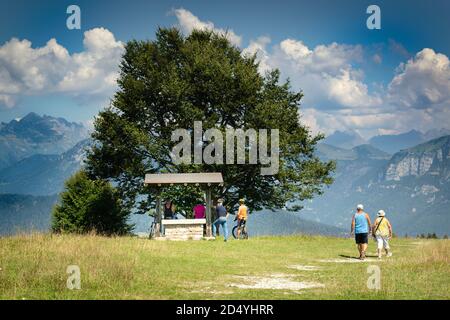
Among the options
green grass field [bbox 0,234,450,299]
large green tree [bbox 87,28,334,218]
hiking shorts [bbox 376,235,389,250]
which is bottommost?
green grass field [bbox 0,234,450,299]

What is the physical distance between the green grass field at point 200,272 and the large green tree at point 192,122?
13250 millimetres

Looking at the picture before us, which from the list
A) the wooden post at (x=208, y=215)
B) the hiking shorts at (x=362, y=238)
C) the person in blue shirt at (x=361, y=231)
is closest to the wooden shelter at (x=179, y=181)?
the wooden post at (x=208, y=215)

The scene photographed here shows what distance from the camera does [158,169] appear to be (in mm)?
39875

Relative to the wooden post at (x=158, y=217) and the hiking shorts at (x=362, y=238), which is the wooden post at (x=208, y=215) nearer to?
the wooden post at (x=158, y=217)

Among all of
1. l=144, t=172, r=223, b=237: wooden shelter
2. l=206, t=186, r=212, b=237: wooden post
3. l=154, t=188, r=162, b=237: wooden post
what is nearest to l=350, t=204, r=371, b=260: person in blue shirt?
l=144, t=172, r=223, b=237: wooden shelter

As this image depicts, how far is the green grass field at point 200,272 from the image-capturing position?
13.1 meters

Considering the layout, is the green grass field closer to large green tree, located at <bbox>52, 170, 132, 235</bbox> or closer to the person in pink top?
the person in pink top

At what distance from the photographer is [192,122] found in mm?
37781

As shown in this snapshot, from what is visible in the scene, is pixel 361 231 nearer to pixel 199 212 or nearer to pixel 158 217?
pixel 199 212

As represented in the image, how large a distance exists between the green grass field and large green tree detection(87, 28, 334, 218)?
1325 cm

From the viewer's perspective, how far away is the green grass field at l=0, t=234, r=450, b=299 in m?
13.1

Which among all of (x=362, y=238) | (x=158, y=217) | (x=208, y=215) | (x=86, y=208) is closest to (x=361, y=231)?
(x=362, y=238)

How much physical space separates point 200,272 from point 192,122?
2181cm

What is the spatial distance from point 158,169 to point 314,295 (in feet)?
92.0
